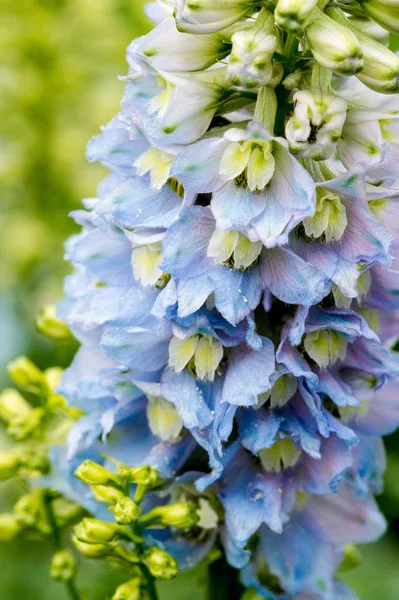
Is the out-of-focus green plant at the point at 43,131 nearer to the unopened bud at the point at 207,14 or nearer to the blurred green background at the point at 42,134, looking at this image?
the blurred green background at the point at 42,134

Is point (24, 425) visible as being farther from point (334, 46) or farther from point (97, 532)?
point (334, 46)

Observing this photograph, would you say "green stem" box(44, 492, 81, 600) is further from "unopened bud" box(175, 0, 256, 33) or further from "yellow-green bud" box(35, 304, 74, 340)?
"unopened bud" box(175, 0, 256, 33)

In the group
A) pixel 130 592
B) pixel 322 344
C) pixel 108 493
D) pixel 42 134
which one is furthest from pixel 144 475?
pixel 42 134

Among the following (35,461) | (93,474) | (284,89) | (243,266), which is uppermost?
(284,89)

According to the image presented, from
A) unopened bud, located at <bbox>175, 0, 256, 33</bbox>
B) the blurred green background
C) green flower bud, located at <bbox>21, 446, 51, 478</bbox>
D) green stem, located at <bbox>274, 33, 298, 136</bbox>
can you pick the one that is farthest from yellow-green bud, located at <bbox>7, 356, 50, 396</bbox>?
the blurred green background

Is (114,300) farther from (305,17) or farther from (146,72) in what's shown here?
(305,17)

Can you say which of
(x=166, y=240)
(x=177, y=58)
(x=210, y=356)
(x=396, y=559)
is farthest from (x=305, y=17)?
(x=396, y=559)
